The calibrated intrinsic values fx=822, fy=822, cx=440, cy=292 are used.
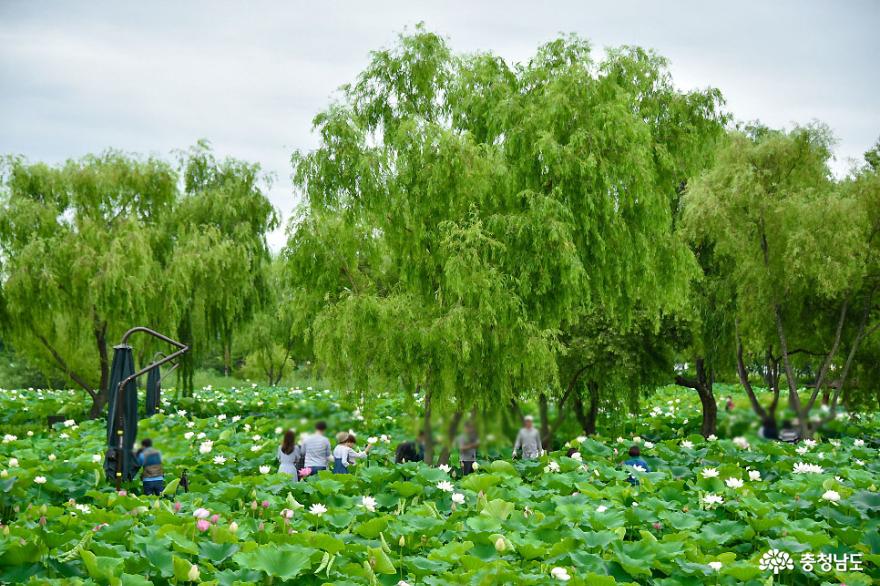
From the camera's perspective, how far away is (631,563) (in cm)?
497

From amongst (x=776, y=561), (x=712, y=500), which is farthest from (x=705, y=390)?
(x=776, y=561)

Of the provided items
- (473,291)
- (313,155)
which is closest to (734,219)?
(473,291)

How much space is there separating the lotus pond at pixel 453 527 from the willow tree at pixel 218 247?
→ 7700mm

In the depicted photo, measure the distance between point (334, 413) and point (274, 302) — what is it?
16.0ft

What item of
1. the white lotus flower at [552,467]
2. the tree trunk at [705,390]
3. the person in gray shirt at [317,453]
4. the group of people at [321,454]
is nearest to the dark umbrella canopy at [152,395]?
the group of people at [321,454]

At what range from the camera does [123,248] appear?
16.6 m

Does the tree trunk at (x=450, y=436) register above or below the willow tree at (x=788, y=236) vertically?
below

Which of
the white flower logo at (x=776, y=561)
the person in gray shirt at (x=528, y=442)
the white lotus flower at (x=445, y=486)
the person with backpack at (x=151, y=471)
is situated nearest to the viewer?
the white flower logo at (x=776, y=561)

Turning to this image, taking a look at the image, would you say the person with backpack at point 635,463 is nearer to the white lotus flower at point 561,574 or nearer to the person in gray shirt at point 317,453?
the person in gray shirt at point 317,453

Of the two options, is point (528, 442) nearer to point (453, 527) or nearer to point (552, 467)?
point (552, 467)

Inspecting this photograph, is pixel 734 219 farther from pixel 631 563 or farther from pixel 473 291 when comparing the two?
pixel 631 563

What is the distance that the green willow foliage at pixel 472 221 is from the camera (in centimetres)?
1008

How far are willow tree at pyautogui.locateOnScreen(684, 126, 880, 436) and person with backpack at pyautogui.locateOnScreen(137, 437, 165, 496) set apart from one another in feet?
31.2

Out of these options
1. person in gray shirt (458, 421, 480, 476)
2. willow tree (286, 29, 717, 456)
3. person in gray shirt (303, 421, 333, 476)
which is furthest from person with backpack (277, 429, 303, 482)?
person in gray shirt (458, 421, 480, 476)
